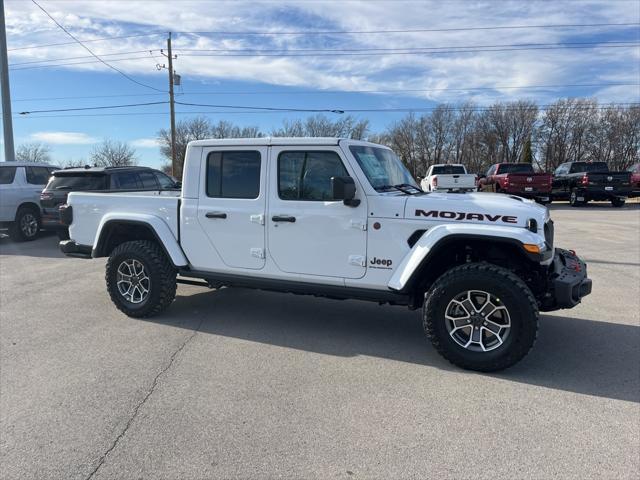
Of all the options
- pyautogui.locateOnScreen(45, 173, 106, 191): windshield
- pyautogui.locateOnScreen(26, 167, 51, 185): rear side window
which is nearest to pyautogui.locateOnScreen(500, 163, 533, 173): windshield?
pyautogui.locateOnScreen(45, 173, 106, 191): windshield

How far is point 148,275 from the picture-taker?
5.34 meters

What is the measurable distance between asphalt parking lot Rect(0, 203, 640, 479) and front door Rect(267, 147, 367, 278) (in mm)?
815

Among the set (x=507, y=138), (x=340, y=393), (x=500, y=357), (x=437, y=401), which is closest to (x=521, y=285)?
(x=500, y=357)

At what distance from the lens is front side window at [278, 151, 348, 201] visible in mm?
4570

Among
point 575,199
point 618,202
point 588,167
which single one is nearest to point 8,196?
point 575,199

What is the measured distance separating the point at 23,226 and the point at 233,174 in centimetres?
923

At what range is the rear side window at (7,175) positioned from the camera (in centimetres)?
1162

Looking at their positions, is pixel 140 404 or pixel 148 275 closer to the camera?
pixel 140 404

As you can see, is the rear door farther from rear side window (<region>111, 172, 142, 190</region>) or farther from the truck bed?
the truck bed

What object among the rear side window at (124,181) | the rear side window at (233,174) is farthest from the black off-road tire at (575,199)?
the rear side window at (233,174)

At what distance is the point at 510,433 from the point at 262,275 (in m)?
2.77

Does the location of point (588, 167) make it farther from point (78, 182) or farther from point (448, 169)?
point (78, 182)

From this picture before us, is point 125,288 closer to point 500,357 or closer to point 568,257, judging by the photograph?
point 500,357

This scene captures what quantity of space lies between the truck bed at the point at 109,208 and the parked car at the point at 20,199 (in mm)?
6980
